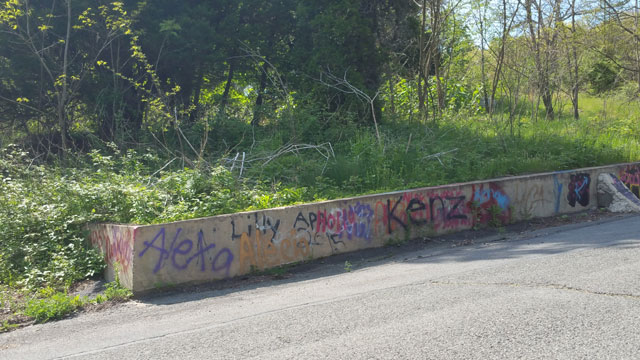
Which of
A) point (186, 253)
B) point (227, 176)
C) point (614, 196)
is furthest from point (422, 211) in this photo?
point (614, 196)

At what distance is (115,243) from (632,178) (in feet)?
44.5

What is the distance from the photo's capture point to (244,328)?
5.64 meters

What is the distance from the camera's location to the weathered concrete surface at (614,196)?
1334 centimetres

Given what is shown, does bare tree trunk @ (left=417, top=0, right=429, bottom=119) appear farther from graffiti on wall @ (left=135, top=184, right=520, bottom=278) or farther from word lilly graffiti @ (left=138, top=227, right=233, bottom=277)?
word lilly graffiti @ (left=138, top=227, right=233, bottom=277)

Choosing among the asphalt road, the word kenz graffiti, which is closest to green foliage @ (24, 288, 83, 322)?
the asphalt road

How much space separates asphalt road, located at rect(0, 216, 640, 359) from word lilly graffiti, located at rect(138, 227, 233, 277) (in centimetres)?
53

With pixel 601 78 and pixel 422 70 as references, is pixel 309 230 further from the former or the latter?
pixel 601 78

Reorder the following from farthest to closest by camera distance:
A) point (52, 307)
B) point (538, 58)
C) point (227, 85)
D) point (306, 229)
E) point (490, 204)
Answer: point (538, 58)
point (227, 85)
point (490, 204)
point (306, 229)
point (52, 307)

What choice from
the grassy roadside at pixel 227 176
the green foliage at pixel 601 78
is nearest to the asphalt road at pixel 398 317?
the grassy roadside at pixel 227 176

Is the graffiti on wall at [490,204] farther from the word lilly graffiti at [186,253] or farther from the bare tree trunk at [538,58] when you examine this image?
the bare tree trunk at [538,58]

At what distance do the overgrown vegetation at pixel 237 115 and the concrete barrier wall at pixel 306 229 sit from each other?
60 centimetres

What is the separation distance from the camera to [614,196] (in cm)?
1362

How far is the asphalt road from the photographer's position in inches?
184

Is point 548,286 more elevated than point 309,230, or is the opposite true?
point 309,230
